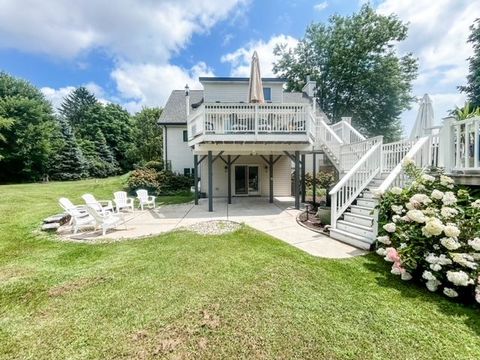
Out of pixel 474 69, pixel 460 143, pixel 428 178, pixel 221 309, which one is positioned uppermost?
pixel 474 69

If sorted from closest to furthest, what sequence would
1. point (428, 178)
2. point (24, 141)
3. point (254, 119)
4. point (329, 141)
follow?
point (428, 178) < point (254, 119) < point (329, 141) < point (24, 141)

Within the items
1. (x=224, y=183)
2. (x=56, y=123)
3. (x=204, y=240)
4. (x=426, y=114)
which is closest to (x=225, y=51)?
(x=224, y=183)

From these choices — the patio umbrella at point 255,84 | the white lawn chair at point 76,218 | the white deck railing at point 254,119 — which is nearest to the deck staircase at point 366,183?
the white deck railing at point 254,119

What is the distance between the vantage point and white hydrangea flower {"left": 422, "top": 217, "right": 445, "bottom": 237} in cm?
338

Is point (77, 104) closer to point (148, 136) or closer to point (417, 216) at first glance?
point (148, 136)

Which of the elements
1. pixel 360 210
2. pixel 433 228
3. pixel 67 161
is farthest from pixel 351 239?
pixel 67 161

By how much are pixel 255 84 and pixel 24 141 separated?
2506 centimetres

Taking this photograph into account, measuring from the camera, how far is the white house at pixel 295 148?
17.5 feet

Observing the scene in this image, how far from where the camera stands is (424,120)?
686 cm

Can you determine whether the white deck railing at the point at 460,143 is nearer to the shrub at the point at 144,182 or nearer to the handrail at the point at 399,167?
the handrail at the point at 399,167

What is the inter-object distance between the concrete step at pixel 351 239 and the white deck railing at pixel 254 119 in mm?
4548

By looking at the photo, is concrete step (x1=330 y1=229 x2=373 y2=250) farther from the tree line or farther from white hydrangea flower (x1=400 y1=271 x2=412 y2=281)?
the tree line

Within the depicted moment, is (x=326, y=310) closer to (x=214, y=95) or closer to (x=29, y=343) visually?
(x=29, y=343)

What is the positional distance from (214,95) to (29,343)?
46.5 feet
